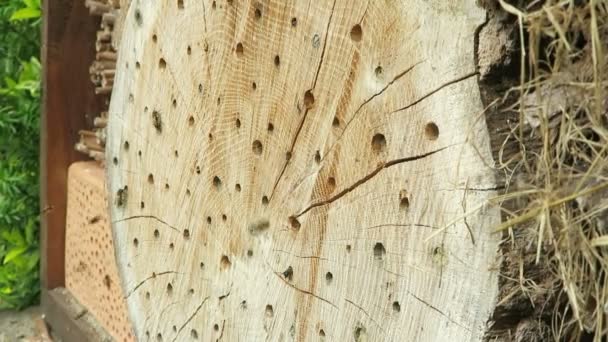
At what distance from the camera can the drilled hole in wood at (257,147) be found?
1113mm

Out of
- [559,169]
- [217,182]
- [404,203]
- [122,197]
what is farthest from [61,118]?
[559,169]

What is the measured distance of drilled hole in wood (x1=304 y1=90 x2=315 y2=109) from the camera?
1.01m

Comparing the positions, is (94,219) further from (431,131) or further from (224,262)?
(431,131)

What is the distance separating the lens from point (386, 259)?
3.06 ft

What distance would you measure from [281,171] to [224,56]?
7.5 inches

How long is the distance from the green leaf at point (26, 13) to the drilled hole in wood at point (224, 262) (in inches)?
53.1

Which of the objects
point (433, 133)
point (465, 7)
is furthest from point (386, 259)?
point (465, 7)

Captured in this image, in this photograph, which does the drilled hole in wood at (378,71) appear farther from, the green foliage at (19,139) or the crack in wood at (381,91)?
the green foliage at (19,139)

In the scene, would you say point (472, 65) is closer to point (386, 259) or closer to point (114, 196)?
point (386, 259)

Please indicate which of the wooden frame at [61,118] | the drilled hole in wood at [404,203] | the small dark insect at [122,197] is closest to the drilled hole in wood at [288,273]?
the drilled hole in wood at [404,203]

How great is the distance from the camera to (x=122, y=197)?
1.44m

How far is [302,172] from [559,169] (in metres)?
0.38

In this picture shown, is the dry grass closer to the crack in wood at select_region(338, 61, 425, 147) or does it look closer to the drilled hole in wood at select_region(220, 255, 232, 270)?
the crack in wood at select_region(338, 61, 425, 147)

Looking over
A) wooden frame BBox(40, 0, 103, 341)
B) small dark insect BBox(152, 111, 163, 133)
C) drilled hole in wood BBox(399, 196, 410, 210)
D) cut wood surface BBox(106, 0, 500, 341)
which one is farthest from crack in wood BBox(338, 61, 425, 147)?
wooden frame BBox(40, 0, 103, 341)
